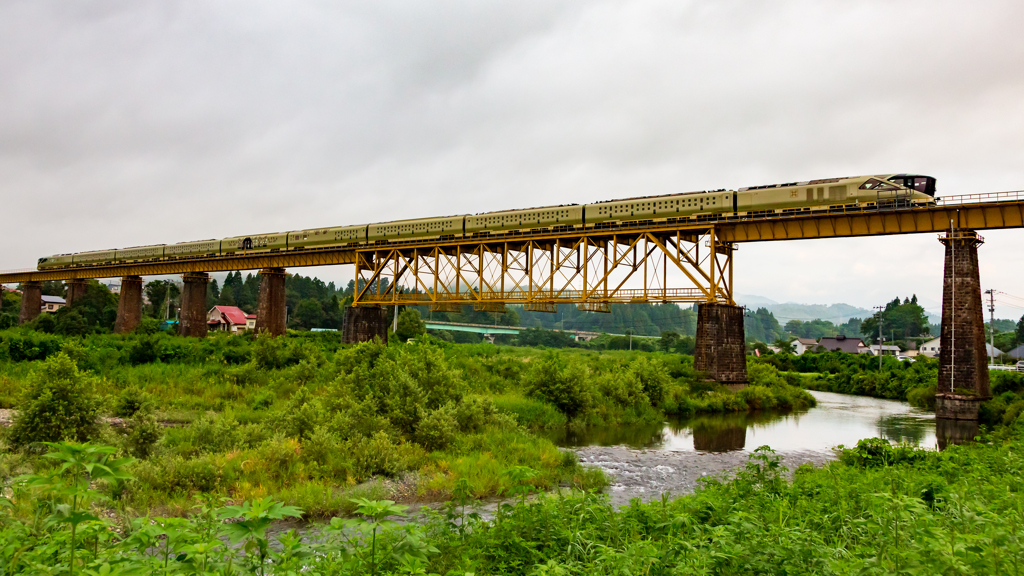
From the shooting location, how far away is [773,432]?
27.9m

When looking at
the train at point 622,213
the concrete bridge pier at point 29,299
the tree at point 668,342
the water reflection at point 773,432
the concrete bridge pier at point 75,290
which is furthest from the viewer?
the tree at point 668,342

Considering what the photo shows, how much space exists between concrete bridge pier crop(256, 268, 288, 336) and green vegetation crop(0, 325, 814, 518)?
16.1 metres

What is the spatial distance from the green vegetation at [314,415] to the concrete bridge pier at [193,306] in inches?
828

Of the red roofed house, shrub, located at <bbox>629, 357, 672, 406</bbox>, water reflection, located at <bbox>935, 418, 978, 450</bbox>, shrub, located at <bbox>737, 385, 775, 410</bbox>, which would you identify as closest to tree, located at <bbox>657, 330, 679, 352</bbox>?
shrub, located at <bbox>737, 385, 775, 410</bbox>

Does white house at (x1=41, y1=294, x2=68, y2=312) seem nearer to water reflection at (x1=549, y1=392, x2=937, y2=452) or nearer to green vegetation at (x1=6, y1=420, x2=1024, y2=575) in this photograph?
water reflection at (x1=549, y1=392, x2=937, y2=452)

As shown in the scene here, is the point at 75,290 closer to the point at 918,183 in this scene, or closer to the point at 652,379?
the point at 652,379

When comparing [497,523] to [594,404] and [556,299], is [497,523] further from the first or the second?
[556,299]

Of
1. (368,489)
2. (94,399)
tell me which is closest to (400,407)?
(368,489)

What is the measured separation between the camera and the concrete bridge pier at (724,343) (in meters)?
35.6

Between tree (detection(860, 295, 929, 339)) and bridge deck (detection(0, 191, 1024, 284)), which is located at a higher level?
bridge deck (detection(0, 191, 1024, 284))

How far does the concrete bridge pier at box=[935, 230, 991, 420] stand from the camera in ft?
92.3

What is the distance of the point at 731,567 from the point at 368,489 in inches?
375

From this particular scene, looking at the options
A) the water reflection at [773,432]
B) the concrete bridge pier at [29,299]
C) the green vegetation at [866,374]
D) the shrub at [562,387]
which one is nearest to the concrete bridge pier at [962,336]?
the water reflection at [773,432]

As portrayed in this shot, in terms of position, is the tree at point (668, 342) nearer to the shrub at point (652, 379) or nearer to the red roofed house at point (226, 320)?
the shrub at point (652, 379)
